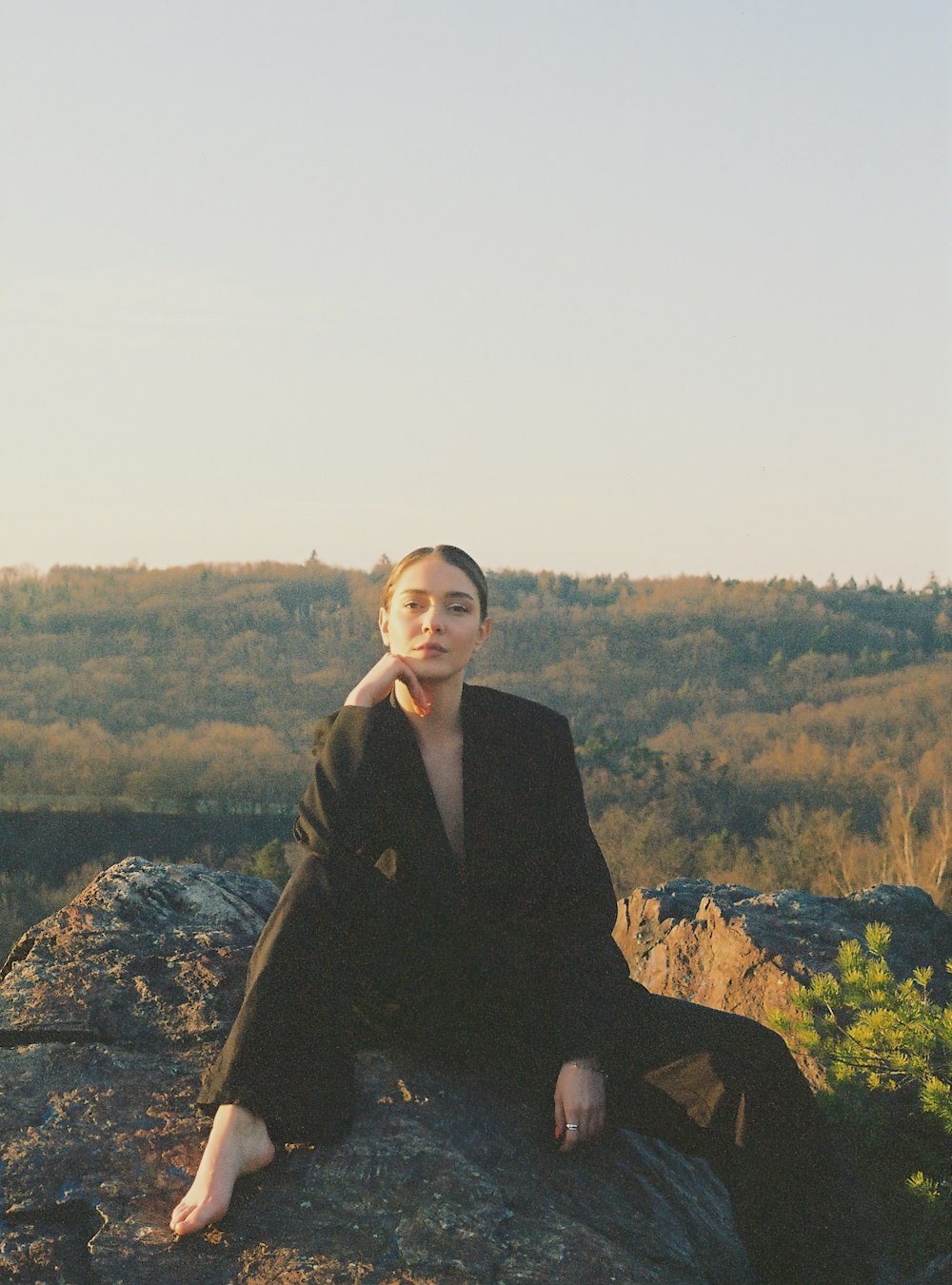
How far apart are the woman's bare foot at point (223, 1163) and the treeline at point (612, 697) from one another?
18.8m

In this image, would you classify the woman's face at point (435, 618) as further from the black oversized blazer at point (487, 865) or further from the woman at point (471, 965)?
the black oversized blazer at point (487, 865)

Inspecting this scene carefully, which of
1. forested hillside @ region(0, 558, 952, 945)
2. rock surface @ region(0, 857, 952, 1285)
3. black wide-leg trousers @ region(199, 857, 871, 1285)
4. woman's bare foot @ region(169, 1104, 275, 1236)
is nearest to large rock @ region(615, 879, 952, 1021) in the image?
rock surface @ region(0, 857, 952, 1285)

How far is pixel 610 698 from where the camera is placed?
55.7 m

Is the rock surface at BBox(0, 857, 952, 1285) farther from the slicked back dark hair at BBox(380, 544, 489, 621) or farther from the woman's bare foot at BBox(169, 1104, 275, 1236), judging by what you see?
the slicked back dark hair at BBox(380, 544, 489, 621)

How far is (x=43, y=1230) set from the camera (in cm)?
279

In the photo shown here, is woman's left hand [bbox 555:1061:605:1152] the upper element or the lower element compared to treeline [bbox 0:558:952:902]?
upper

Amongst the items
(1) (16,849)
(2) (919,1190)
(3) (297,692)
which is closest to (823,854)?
Answer: (1) (16,849)

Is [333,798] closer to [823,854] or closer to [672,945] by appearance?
[672,945]

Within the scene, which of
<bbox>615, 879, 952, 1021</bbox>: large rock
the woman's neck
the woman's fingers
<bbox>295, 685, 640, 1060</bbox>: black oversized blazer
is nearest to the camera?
<bbox>295, 685, 640, 1060</bbox>: black oversized blazer

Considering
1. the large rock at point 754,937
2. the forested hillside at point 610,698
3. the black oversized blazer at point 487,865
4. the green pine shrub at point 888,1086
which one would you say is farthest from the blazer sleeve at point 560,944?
the forested hillside at point 610,698

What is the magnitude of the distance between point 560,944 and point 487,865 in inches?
10.4

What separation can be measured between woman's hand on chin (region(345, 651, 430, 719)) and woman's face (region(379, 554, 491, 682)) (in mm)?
32

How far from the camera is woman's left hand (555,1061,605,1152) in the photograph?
3.09 m

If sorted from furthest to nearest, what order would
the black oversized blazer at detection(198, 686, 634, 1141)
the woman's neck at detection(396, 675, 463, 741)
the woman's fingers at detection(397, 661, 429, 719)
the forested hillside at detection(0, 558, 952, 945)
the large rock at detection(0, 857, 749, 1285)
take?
the forested hillside at detection(0, 558, 952, 945)
the woman's neck at detection(396, 675, 463, 741)
the woman's fingers at detection(397, 661, 429, 719)
the black oversized blazer at detection(198, 686, 634, 1141)
the large rock at detection(0, 857, 749, 1285)
